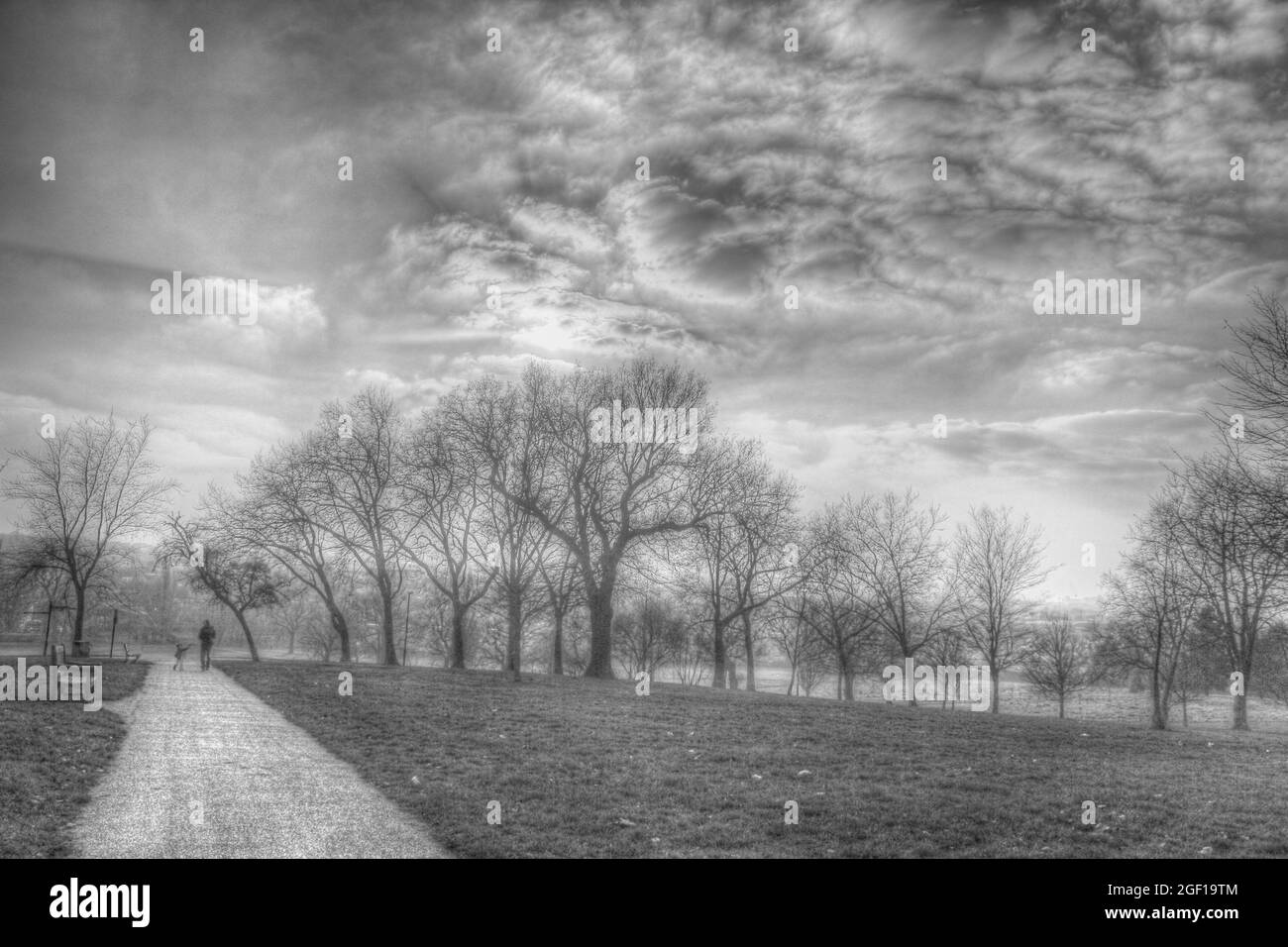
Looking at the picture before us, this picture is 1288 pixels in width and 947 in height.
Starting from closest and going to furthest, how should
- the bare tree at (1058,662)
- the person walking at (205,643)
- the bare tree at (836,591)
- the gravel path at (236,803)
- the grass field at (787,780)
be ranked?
1. the gravel path at (236,803)
2. the grass field at (787,780)
3. the person walking at (205,643)
4. the bare tree at (836,591)
5. the bare tree at (1058,662)

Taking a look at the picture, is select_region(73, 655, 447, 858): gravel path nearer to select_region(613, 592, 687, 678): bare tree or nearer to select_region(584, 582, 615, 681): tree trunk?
select_region(584, 582, 615, 681): tree trunk

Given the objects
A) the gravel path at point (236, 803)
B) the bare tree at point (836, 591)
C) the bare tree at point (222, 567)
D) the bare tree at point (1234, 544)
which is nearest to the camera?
the gravel path at point (236, 803)

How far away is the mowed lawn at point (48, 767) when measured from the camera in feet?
28.3

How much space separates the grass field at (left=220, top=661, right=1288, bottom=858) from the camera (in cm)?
940

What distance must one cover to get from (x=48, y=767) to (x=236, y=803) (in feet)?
14.1

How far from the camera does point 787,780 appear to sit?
12805 mm

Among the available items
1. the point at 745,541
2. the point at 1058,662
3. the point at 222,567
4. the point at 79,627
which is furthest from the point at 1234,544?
the point at 79,627

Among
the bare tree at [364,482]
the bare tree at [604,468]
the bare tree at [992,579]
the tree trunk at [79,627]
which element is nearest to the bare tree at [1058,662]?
the bare tree at [992,579]

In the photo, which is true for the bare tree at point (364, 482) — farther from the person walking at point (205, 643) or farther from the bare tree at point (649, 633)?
the bare tree at point (649, 633)

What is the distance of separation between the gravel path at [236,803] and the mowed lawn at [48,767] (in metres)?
0.24
